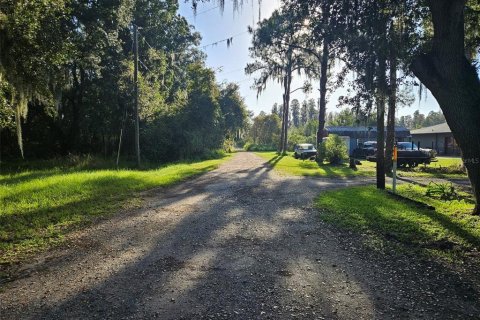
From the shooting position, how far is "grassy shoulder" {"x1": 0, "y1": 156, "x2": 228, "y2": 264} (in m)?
5.83

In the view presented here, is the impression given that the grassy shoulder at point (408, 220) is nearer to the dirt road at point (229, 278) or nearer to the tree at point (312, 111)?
the dirt road at point (229, 278)

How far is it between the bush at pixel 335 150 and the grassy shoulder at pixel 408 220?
13259mm

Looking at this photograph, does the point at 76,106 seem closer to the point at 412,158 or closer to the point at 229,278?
the point at 412,158

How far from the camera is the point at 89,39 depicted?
1958cm

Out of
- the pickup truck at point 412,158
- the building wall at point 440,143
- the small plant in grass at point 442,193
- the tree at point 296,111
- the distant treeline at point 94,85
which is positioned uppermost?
A: the tree at point 296,111

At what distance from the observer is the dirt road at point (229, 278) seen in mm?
3318

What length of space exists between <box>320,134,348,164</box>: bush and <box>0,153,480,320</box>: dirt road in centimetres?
1753

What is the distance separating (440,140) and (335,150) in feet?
87.9

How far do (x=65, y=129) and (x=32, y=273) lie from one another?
24.5 meters

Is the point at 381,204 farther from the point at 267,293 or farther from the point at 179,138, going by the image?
the point at 179,138

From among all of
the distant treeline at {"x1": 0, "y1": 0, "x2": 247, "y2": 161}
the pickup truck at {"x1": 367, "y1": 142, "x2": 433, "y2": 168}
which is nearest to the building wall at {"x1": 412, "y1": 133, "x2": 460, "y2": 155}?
the pickup truck at {"x1": 367, "y1": 142, "x2": 433, "y2": 168}

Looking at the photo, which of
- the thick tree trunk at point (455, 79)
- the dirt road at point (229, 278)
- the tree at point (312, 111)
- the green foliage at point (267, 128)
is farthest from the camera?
the tree at point (312, 111)

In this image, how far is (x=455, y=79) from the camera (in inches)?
238

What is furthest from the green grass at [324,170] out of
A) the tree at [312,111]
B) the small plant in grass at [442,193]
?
the tree at [312,111]
